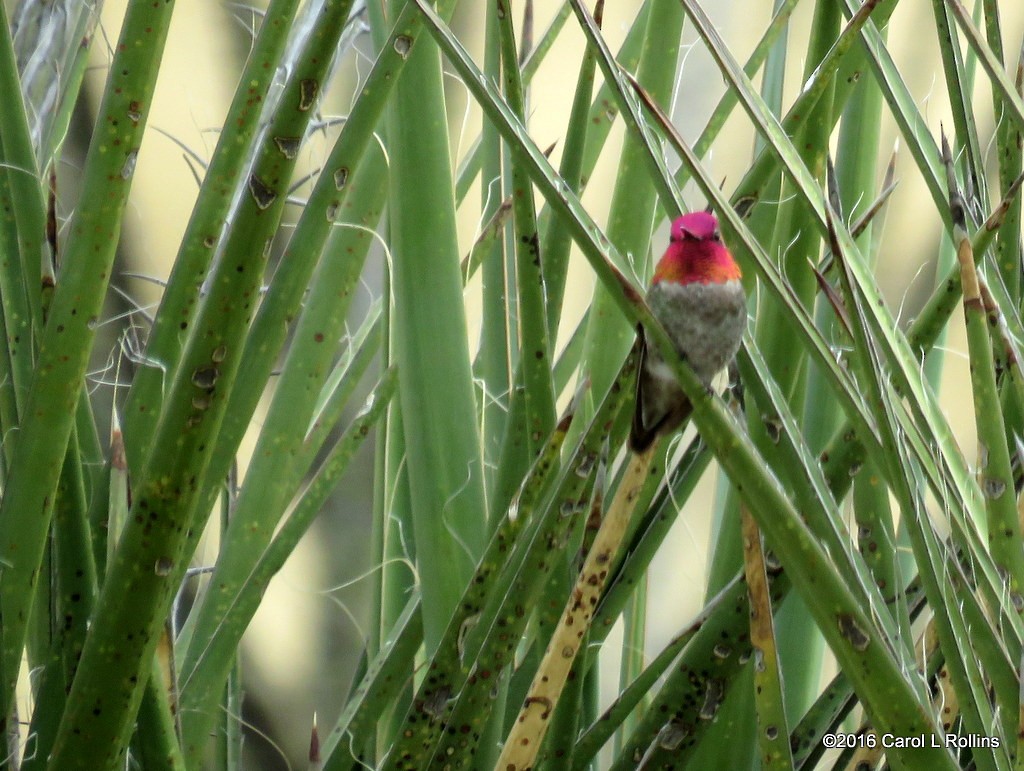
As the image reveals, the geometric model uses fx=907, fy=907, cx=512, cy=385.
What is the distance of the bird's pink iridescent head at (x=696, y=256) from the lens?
415 mm

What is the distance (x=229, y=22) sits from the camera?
3.57 ft

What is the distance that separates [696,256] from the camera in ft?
1.38

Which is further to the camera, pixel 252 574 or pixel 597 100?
pixel 597 100

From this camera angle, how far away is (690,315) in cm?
43

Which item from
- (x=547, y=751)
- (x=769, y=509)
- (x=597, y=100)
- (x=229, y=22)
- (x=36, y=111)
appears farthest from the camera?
(x=229, y=22)

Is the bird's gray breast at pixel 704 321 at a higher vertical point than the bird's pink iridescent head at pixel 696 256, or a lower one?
lower

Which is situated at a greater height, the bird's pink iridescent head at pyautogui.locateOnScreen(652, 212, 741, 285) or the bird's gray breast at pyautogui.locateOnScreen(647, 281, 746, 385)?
the bird's pink iridescent head at pyautogui.locateOnScreen(652, 212, 741, 285)

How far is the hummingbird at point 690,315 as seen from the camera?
0.40 metres

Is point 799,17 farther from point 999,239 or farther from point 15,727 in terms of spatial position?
point 15,727

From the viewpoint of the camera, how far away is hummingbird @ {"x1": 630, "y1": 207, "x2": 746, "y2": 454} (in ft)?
1.32

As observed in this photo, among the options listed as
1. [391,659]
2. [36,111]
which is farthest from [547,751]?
[36,111]

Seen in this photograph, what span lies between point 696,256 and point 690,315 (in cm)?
3

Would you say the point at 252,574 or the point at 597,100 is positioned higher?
the point at 597,100

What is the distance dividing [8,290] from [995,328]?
0.46 m
